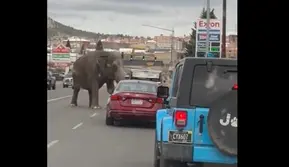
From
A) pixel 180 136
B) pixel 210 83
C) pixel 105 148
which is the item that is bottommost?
pixel 105 148

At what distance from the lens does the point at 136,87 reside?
60.3 feet

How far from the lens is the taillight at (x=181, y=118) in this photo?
763 centimetres

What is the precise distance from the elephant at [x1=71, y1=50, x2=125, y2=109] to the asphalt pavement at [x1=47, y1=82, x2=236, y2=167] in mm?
6661

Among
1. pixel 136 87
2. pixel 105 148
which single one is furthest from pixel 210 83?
pixel 136 87

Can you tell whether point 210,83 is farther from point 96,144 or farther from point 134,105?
Result: point 134,105

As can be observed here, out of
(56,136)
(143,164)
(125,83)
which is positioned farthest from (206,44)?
(143,164)

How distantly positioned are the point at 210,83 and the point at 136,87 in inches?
416

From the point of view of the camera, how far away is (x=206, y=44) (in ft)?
108

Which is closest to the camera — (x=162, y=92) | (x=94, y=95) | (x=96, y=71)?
(x=162, y=92)

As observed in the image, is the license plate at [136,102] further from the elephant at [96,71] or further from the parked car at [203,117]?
the parked car at [203,117]

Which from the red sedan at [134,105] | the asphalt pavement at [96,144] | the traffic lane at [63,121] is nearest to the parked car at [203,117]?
the asphalt pavement at [96,144]

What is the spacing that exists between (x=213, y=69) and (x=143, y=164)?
347 centimetres

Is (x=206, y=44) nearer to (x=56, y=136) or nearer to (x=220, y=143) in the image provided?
(x=56, y=136)

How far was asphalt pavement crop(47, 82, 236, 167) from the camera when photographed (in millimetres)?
11117
